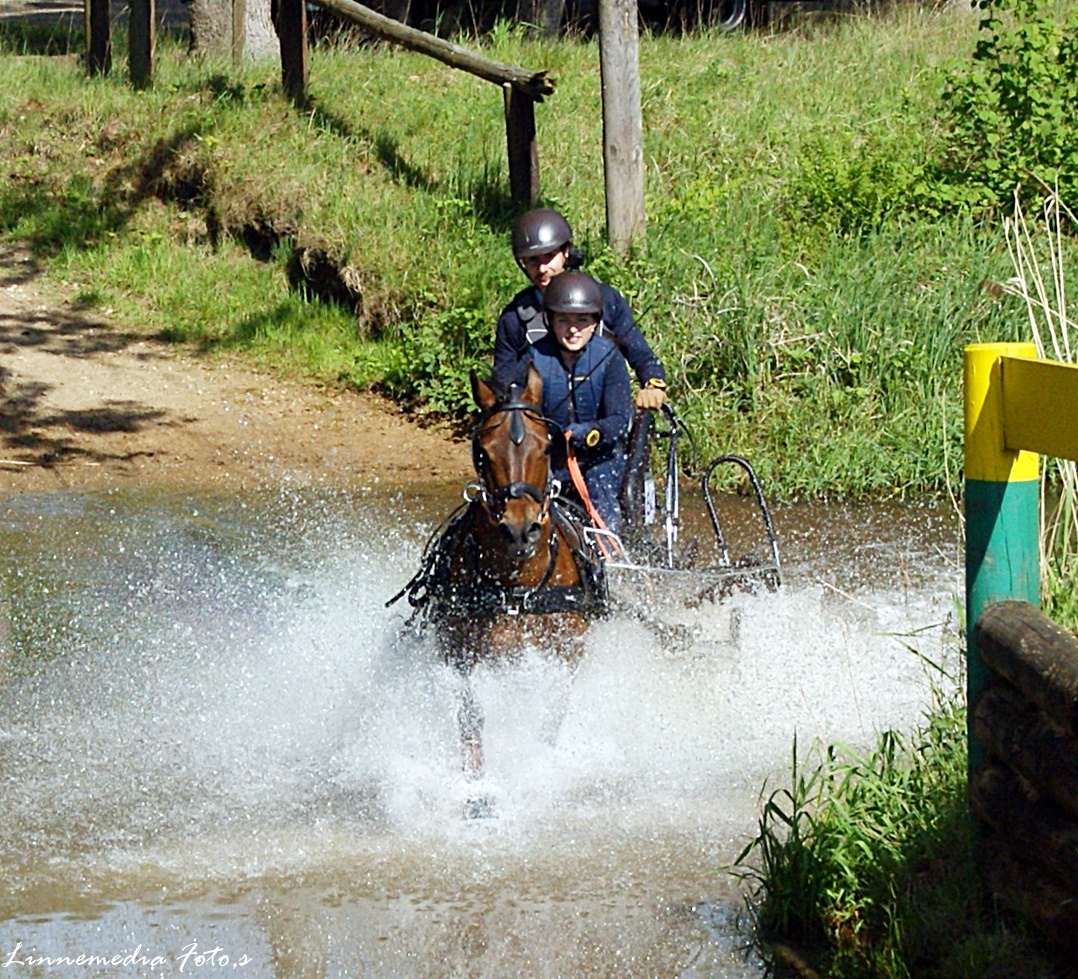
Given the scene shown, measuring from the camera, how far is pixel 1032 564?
4324 millimetres

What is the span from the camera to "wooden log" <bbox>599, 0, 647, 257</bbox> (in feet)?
38.8

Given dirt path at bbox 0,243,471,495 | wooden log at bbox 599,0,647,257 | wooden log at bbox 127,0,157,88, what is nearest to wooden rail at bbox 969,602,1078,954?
dirt path at bbox 0,243,471,495

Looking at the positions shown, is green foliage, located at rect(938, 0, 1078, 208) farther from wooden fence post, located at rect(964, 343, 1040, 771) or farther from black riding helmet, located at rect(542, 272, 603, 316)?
wooden fence post, located at rect(964, 343, 1040, 771)

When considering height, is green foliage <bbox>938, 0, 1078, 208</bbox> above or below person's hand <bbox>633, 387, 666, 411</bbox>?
above

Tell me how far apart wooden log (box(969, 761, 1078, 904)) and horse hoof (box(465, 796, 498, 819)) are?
2002 mm

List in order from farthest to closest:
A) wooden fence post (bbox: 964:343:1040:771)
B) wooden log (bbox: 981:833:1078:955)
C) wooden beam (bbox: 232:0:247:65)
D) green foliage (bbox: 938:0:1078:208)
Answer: wooden beam (bbox: 232:0:247:65)
green foliage (bbox: 938:0:1078:208)
wooden fence post (bbox: 964:343:1040:771)
wooden log (bbox: 981:833:1078:955)

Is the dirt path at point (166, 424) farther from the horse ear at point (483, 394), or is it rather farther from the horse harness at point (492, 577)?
the horse ear at point (483, 394)

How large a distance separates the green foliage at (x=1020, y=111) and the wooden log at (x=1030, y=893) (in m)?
9.88

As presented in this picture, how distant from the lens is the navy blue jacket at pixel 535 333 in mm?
7420

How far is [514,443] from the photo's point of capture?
19.4 feet

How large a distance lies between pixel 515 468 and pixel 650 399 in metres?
1.60

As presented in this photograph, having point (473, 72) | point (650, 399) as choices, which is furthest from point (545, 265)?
point (473, 72)

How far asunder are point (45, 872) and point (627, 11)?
822 cm

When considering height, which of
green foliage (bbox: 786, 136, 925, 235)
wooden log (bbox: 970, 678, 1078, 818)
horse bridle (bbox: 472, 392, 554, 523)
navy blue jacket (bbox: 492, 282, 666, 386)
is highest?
green foliage (bbox: 786, 136, 925, 235)
